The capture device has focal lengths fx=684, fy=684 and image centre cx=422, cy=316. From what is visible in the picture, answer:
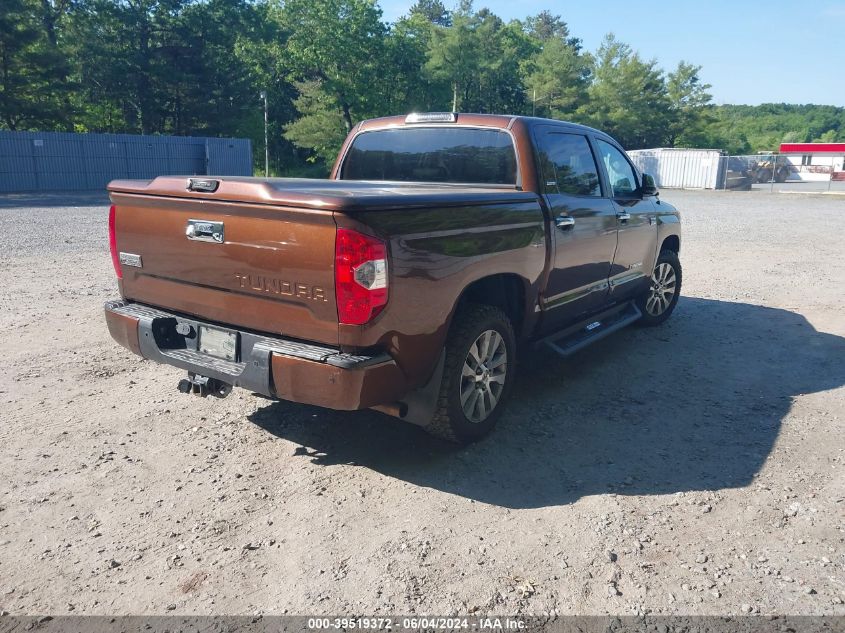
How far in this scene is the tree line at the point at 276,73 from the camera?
123 ft

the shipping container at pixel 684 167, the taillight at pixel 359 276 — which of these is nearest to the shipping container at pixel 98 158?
the shipping container at pixel 684 167

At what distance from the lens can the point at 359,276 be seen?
10.6 feet

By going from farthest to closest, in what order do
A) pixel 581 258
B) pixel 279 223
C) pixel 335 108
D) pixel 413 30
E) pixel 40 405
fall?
pixel 413 30
pixel 335 108
pixel 581 258
pixel 40 405
pixel 279 223

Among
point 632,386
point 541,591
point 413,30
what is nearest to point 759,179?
point 413,30

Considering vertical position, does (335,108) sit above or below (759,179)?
above

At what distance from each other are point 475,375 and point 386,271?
1143 mm

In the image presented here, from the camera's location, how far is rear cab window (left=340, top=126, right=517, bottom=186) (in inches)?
190

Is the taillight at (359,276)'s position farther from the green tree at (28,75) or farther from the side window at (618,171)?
the green tree at (28,75)

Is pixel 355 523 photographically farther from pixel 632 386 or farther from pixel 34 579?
pixel 632 386

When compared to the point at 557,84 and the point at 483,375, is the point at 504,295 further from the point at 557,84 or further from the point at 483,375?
the point at 557,84

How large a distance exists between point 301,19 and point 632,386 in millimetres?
50459

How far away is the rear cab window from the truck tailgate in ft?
6.35

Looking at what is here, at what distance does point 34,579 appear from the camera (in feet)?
9.46

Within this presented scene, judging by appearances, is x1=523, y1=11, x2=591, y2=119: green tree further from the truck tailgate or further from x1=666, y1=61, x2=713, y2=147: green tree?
the truck tailgate
